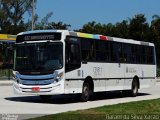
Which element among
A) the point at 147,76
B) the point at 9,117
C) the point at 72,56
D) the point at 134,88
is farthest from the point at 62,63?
the point at 147,76

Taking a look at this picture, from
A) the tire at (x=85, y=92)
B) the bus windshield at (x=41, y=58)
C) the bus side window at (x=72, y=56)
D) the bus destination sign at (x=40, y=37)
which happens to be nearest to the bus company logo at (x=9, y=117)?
the bus windshield at (x=41, y=58)

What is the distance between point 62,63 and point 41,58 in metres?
0.88

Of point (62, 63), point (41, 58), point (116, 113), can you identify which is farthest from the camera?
point (41, 58)

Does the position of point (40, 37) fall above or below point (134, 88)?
above

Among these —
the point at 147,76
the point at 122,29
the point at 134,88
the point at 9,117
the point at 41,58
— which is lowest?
the point at 9,117

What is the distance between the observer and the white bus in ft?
65.4

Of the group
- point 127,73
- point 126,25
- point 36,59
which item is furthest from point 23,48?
point 126,25

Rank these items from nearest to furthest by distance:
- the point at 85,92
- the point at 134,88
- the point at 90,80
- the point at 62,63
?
the point at 62,63, the point at 85,92, the point at 90,80, the point at 134,88

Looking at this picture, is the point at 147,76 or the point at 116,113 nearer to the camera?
the point at 116,113

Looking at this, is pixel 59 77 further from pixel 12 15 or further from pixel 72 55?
pixel 12 15

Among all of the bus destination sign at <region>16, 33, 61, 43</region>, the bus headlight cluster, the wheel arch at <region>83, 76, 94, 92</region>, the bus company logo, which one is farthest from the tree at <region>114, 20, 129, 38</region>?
the bus company logo

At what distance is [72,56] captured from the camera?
20.5 m

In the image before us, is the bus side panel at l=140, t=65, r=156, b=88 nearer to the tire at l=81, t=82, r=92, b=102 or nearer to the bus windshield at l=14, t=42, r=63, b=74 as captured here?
the tire at l=81, t=82, r=92, b=102

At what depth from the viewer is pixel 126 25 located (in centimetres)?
7819
